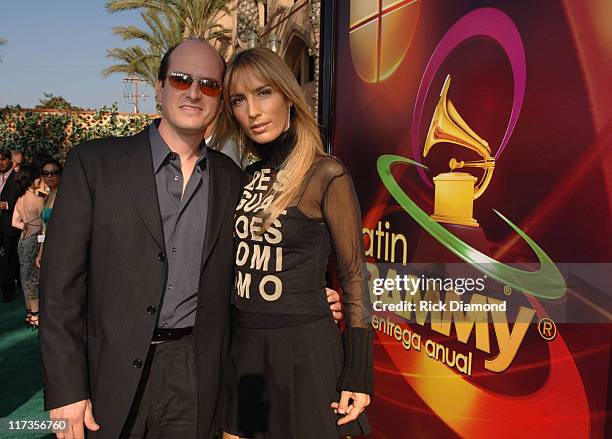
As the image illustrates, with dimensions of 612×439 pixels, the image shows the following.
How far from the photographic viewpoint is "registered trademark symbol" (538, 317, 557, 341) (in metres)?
1.51

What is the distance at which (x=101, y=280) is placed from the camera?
1665 millimetres

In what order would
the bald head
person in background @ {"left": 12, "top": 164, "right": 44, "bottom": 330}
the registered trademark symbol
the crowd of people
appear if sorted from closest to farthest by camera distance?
the registered trademark symbol → the bald head → the crowd of people → person in background @ {"left": 12, "top": 164, "right": 44, "bottom": 330}

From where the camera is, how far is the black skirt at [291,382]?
177 centimetres

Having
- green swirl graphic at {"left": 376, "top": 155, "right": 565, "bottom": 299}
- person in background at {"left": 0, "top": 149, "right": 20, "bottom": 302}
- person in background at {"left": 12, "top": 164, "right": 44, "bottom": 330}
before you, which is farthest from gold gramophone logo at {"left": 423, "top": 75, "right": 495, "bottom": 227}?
person in background at {"left": 0, "top": 149, "right": 20, "bottom": 302}

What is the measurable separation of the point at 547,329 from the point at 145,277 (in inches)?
49.6

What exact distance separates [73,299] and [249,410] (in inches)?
28.3

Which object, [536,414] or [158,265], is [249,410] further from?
[536,414]

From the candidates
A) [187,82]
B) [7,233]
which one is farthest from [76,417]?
[7,233]

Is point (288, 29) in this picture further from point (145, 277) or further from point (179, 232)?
point (145, 277)

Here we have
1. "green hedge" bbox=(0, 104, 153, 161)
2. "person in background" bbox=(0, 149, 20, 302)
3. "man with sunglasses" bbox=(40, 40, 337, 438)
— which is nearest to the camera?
"man with sunglasses" bbox=(40, 40, 337, 438)

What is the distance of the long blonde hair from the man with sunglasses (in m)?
0.10

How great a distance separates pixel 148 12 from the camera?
18.6 m

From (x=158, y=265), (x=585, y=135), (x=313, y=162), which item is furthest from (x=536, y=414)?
(x=158, y=265)

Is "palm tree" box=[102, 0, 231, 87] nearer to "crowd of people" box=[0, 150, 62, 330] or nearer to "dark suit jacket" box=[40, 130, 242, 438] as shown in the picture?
"crowd of people" box=[0, 150, 62, 330]
